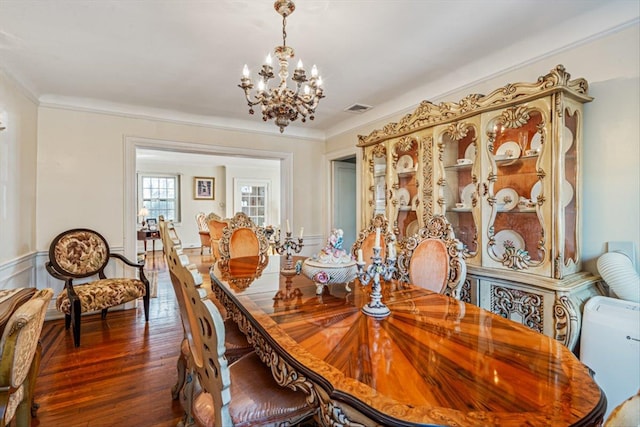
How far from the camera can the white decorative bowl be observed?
6.03ft

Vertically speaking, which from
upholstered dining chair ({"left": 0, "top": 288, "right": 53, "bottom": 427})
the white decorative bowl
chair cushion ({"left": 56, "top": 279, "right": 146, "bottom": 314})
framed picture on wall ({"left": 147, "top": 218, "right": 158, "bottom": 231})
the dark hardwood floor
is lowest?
the dark hardwood floor

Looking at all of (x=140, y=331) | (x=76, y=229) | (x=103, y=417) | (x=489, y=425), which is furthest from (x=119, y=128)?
(x=489, y=425)

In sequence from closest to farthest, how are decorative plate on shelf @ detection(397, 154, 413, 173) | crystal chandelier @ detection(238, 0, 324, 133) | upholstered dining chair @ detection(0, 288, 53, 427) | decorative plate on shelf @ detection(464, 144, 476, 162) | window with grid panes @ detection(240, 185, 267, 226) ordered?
upholstered dining chair @ detection(0, 288, 53, 427) < crystal chandelier @ detection(238, 0, 324, 133) < decorative plate on shelf @ detection(464, 144, 476, 162) < decorative plate on shelf @ detection(397, 154, 413, 173) < window with grid panes @ detection(240, 185, 267, 226)

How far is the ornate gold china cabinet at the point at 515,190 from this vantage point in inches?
78.7

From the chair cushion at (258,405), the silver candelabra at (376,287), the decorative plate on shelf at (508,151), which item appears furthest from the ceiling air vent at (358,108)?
the chair cushion at (258,405)

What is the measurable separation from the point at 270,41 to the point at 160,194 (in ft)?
24.8

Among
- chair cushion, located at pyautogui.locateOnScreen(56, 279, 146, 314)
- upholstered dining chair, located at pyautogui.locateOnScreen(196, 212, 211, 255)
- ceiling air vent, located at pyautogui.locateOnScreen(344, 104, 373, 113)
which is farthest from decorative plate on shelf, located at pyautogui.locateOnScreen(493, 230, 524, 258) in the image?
upholstered dining chair, located at pyautogui.locateOnScreen(196, 212, 211, 255)

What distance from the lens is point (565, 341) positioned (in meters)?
1.87

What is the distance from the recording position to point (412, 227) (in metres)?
3.12

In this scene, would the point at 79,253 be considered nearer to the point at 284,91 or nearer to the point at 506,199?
the point at 284,91

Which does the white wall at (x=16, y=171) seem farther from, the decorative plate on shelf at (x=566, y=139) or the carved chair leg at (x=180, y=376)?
the decorative plate on shelf at (x=566, y=139)

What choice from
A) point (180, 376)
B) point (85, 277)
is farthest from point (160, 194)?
point (180, 376)

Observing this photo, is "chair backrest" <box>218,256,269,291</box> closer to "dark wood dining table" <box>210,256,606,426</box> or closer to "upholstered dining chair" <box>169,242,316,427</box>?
"dark wood dining table" <box>210,256,606,426</box>

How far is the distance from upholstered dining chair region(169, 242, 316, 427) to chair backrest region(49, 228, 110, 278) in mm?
2752
